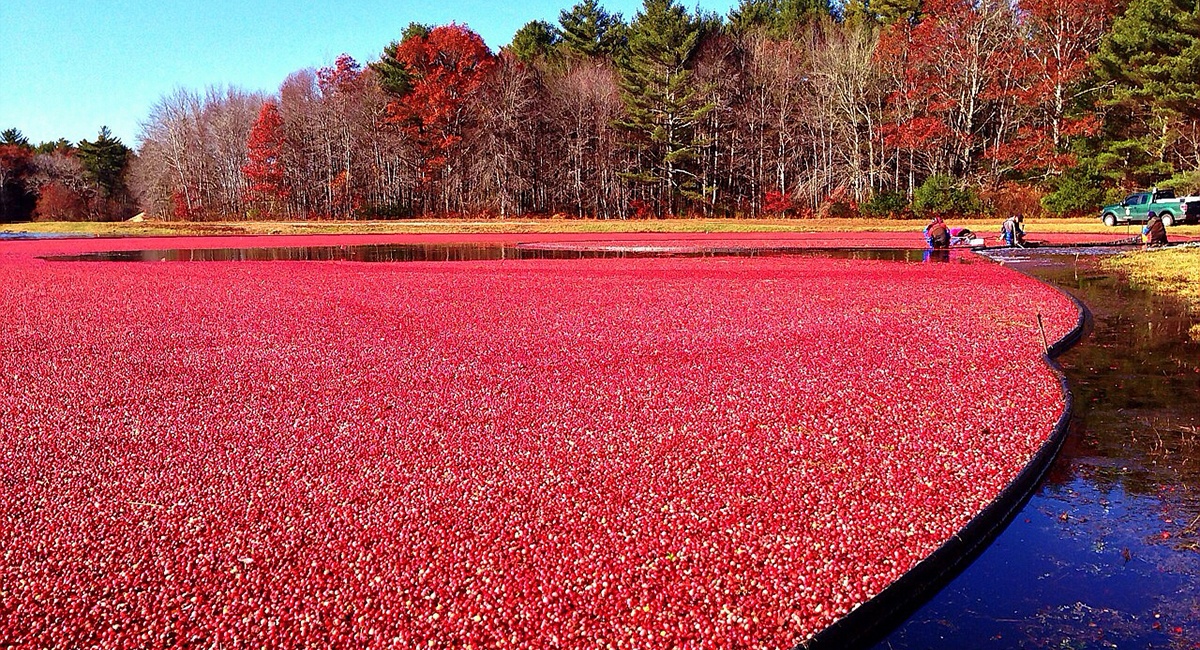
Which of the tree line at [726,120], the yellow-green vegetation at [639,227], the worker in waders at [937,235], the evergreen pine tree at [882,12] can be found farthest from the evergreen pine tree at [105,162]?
the worker in waders at [937,235]

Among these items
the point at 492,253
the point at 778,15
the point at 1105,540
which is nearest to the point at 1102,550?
the point at 1105,540

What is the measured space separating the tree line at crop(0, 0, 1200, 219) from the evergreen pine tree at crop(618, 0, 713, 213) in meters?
0.16

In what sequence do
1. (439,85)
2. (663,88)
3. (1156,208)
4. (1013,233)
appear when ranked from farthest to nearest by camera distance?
(439,85), (663,88), (1156,208), (1013,233)

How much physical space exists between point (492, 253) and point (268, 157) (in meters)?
45.8

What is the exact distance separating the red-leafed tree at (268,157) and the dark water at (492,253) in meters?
33.9

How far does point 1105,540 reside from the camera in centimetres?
478

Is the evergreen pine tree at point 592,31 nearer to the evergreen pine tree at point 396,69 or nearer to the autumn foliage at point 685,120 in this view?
the autumn foliage at point 685,120

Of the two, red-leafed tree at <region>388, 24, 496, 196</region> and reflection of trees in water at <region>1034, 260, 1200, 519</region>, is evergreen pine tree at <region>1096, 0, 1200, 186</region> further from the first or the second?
red-leafed tree at <region>388, 24, 496, 196</region>

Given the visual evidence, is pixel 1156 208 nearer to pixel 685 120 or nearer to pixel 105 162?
pixel 685 120

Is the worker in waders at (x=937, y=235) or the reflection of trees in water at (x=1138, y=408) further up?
the worker in waders at (x=937, y=235)

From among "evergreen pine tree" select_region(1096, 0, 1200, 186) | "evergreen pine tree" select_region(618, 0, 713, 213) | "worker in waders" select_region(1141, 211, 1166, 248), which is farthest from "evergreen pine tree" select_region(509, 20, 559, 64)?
"worker in waders" select_region(1141, 211, 1166, 248)

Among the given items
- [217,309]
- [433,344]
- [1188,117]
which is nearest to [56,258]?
[217,309]

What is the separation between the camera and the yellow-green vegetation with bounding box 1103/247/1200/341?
14.0 m

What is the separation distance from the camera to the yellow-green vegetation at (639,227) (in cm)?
3628
